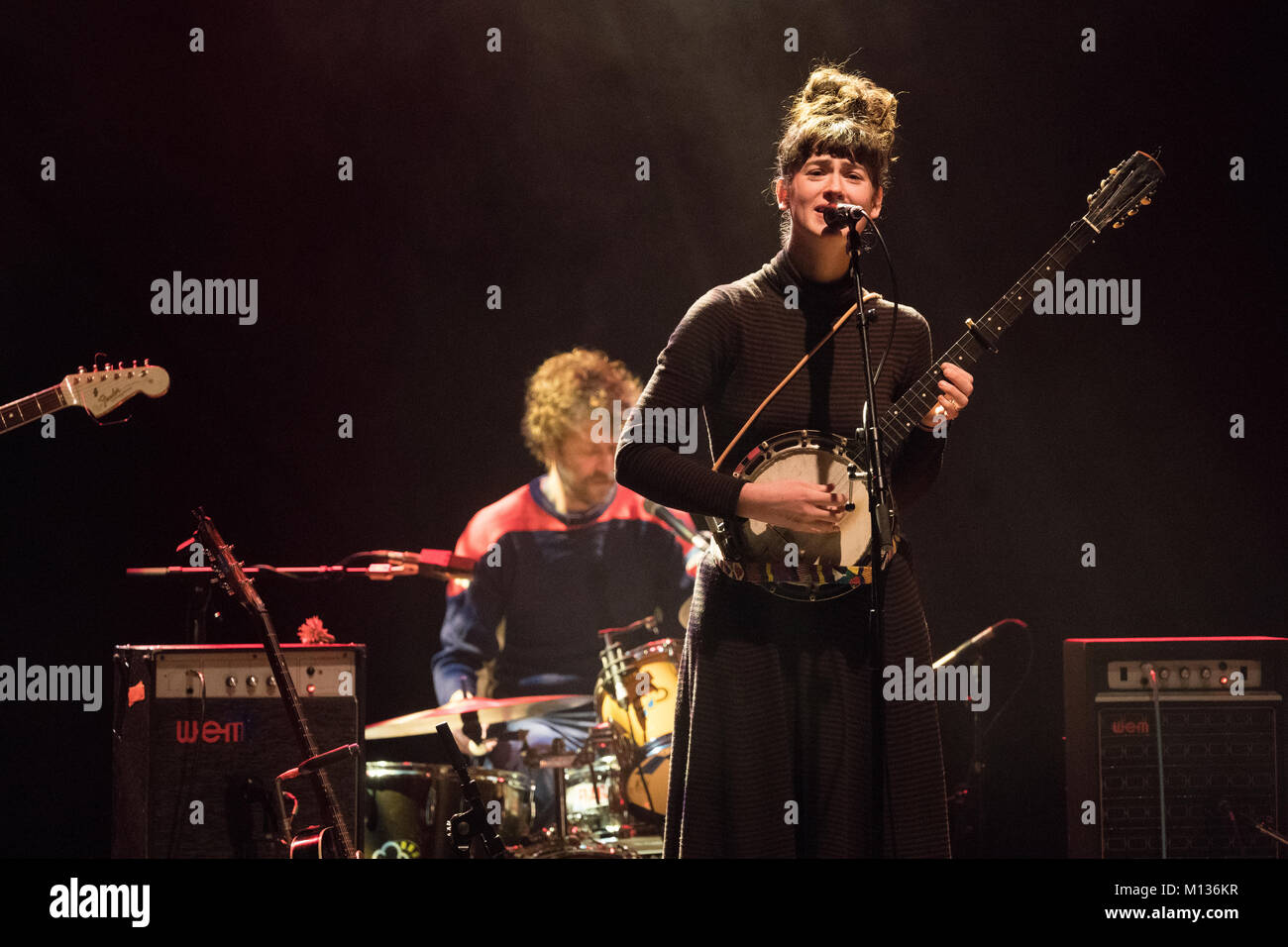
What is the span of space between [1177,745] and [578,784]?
220 centimetres

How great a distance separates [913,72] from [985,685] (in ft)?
8.38

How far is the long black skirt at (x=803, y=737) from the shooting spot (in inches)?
95.6

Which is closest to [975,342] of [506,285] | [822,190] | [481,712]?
[822,190]

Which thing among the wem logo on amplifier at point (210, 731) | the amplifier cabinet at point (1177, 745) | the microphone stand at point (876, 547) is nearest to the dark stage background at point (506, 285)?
the wem logo on amplifier at point (210, 731)

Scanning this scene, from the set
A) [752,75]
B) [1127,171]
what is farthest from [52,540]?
[1127,171]

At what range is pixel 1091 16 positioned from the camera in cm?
484

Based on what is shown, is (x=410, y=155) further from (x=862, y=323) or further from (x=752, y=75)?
(x=862, y=323)

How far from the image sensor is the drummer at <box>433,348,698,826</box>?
493cm

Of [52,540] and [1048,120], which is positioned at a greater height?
[1048,120]

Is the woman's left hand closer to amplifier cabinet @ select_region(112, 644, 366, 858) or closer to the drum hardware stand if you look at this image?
the drum hardware stand

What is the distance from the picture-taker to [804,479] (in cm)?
255

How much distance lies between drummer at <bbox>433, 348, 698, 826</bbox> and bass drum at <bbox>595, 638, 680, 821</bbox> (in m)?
0.19

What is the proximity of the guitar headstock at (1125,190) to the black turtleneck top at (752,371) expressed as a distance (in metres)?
0.71

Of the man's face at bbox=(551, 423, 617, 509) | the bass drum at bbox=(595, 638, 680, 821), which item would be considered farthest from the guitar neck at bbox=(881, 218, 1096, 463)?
the man's face at bbox=(551, 423, 617, 509)
